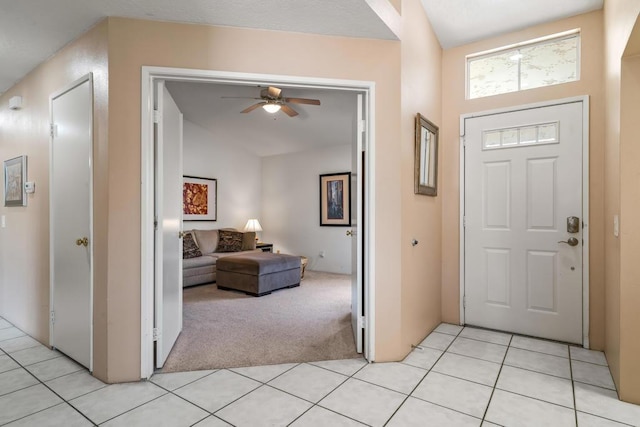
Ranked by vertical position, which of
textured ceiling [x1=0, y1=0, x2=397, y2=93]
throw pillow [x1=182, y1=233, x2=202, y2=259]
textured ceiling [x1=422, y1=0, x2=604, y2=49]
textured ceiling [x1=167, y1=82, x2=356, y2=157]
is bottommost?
throw pillow [x1=182, y1=233, x2=202, y2=259]

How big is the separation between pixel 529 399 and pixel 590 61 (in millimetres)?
2629

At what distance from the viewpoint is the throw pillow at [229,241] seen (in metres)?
5.93

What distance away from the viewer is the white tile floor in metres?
1.76

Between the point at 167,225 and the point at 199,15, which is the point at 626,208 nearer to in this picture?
the point at 199,15

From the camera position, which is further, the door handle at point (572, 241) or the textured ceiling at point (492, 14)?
the door handle at point (572, 241)

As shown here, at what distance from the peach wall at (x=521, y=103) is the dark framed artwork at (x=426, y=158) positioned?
0.29 m

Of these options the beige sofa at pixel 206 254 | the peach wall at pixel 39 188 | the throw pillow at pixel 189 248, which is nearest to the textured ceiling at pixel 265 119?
the peach wall at pixel 39 188

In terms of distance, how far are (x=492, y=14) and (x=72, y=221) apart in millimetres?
3667

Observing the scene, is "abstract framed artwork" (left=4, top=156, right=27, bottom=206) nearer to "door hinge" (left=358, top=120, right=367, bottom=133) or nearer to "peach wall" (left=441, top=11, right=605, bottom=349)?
"door hinge" (left=358, top=120, right=367, bottom=133)

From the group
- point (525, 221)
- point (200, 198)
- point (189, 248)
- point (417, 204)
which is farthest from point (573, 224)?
point (200, 198)

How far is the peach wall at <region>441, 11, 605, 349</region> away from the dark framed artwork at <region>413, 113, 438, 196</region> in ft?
0.95

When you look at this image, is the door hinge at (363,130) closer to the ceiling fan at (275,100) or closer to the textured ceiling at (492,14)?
the textured ceiling at (492,14)

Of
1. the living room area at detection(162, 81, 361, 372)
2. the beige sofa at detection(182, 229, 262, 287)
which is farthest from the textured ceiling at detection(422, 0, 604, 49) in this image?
the beige sofa at detection(182, 229, 262, 287)

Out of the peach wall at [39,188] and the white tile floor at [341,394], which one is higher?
the peach wall at [39,188]
